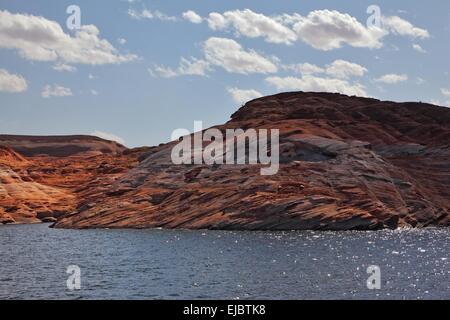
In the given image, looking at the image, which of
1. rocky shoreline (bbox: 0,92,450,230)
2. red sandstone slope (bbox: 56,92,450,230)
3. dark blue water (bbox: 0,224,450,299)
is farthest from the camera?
rocky shoreline (bbox: 0,92,450,230)

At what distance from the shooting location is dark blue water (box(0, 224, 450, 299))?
164 feet

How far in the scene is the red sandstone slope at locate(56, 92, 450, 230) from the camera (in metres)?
105

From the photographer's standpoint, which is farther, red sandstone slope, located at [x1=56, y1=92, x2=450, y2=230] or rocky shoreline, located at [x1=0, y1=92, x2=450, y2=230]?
rocky shoreline, located at [x1=0, y1=92, x2=450, y2=230]

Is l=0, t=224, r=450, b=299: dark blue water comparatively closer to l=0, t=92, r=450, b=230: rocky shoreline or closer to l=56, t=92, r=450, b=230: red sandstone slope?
l=56, t=92, r=450, b=230: red sandstone slope

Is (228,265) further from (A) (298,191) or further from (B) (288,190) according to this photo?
(B) (288,190)

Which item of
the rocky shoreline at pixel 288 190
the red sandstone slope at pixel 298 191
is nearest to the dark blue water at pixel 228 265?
the red sandstone slope at pixel 298 191

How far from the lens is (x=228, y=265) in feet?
209

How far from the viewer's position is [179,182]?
12888 centimetres

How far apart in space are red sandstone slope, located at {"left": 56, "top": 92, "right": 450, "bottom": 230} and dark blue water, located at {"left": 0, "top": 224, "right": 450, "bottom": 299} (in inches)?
263

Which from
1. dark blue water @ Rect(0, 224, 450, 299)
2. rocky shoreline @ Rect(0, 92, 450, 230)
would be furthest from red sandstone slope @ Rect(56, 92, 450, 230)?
dark blue water @ Rect(0, 224, 450, 299)

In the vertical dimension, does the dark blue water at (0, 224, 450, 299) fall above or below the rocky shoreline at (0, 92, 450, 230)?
below

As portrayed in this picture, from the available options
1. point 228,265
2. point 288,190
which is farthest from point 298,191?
point 228,265

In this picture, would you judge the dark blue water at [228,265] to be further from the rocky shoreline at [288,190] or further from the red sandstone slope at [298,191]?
the rocky shoreline at [288,190]

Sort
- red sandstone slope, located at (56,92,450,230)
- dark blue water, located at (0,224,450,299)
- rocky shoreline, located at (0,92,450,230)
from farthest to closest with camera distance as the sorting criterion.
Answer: rocky shoreline, located at (0,92,450,230) → red sandstone slope, located at (56,92,450,230) → dark blue water, located at (0,224,450,299)
